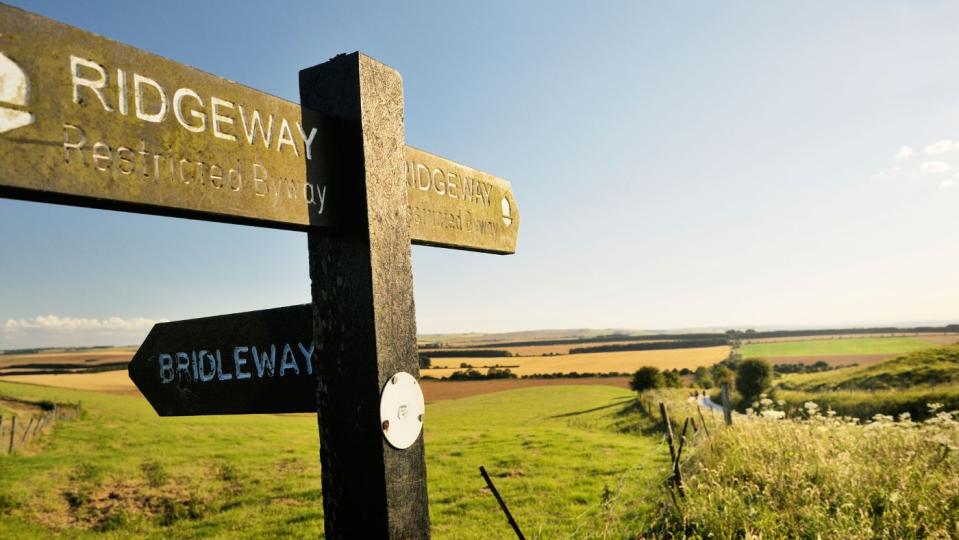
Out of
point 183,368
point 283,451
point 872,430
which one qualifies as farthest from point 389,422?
point 283,451

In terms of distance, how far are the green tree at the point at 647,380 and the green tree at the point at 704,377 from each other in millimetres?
18942

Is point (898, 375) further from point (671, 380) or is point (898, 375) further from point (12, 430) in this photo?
point (12, 430)

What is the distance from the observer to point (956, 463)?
18.4 ft

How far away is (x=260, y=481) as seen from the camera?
34.4ft

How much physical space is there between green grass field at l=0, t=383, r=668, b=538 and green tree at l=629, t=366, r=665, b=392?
32.9ft

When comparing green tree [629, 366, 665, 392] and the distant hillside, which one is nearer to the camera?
the distant hillside

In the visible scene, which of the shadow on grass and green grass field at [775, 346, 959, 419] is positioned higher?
the shadow on grass

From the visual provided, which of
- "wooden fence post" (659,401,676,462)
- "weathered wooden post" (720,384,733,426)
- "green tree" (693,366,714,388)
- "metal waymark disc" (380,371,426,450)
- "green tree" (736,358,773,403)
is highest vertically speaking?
"metal waymark disc" (380,371,426,450)

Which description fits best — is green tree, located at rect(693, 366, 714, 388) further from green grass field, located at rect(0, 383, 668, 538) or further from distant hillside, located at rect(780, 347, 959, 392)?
green grass field, located at rect(0, 383, 668, 538)

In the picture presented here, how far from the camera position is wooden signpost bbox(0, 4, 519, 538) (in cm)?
109

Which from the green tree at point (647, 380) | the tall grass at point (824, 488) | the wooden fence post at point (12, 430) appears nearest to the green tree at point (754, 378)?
the green tree at point (647, 380)

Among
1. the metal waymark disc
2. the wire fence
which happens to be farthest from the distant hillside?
the wire fence

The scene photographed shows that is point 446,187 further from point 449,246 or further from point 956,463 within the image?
point 956,463

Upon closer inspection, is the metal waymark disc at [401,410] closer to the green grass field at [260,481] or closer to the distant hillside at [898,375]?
the green grass field at [260,481]
